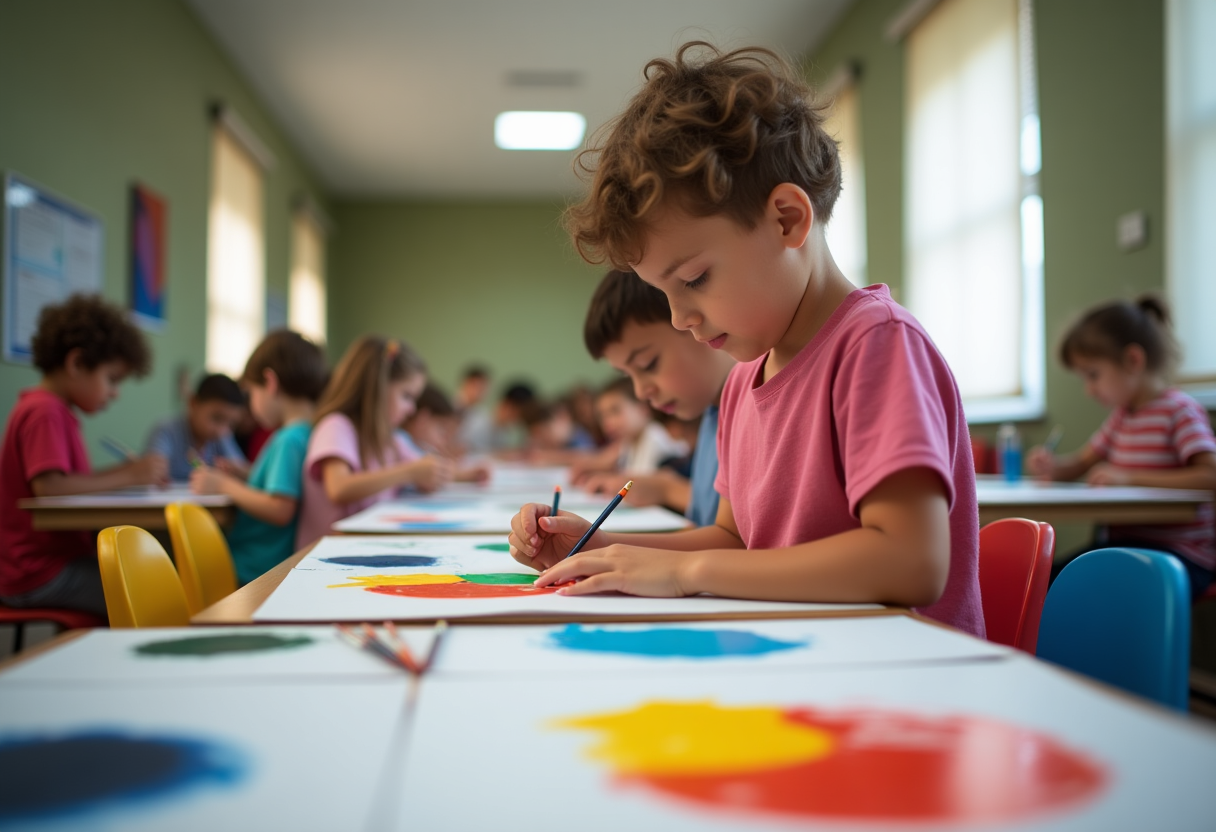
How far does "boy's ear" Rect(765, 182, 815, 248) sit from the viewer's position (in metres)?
0.87

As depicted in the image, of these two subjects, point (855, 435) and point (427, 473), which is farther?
point (427, 473)

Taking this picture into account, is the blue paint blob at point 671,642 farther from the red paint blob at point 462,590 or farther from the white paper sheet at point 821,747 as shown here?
the red paint blob at point 462,590

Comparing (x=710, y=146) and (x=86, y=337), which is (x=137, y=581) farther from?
(x=86, y=337)

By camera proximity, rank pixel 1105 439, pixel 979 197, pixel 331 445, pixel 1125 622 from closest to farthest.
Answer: pixel 1125 622
pixel 331 445
pixel 1105 439
pixel 979 197

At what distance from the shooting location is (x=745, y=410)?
1.08m

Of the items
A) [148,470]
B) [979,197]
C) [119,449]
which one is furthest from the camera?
[979,197]

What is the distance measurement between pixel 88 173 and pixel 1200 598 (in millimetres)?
4117

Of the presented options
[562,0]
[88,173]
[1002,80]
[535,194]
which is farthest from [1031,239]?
[535,194]

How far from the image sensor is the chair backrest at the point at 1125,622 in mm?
676

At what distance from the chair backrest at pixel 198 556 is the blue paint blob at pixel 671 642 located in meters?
0.74

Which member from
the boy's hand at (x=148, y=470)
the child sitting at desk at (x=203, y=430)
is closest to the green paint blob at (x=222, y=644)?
the boy's hand at (x=148, y=470)

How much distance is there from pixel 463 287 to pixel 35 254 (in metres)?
5.44

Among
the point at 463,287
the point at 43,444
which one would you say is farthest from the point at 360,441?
the point at 463,287

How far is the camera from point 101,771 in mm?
418
